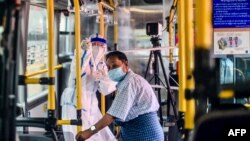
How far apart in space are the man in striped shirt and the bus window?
131 cm

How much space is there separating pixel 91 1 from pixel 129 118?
1.40 metres

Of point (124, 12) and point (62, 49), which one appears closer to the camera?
point (62, 49)

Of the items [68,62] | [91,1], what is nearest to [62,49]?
[68,62]

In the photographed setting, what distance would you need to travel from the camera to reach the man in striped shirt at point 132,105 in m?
3.54

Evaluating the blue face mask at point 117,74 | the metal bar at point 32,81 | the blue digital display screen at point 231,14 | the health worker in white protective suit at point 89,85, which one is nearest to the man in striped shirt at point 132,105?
the blue face mask at point 117,74

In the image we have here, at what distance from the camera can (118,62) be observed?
12.5 ft

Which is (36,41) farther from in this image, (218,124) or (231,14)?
(218,124)

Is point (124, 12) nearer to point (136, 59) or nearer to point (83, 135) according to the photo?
point (136, 59)

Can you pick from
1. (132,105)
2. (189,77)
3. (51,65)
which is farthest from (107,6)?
(189,77)

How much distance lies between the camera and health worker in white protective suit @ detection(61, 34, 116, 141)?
12.8 ft

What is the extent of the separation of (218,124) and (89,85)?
2.61 meters

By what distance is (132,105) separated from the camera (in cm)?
369

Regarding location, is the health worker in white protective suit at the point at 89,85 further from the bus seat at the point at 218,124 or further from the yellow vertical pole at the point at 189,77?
the bus seat at the point at 218,124

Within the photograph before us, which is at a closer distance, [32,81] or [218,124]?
Answer: [218,124]
